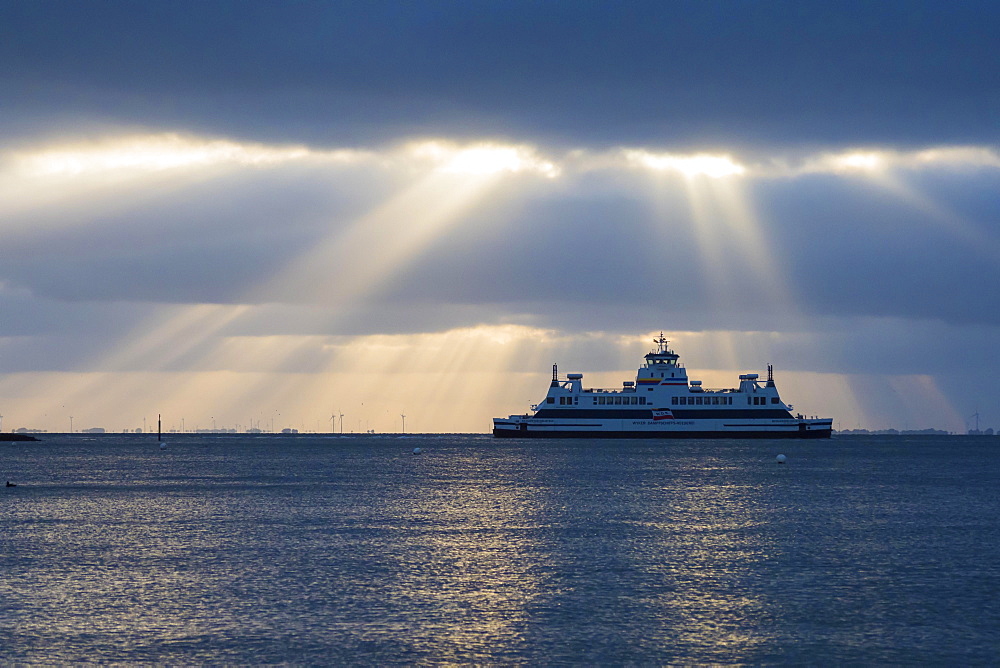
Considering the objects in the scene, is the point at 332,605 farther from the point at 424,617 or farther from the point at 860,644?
the point at 860,644

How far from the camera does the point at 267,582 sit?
42406 mm

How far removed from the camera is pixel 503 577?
43750mm

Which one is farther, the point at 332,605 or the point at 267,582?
the point at 267,582

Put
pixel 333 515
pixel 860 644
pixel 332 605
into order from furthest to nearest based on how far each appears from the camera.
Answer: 1. pixel 333 515
2. pixel 332 605
3. pixel 860 644

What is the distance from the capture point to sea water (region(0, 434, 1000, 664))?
31.7 m

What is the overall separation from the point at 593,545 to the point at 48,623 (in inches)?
1057

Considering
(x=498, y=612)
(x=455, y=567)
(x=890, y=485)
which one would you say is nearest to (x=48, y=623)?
(x=498, y=612)

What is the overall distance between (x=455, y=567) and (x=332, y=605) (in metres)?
9.49

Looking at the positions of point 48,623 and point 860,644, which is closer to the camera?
point 860,644

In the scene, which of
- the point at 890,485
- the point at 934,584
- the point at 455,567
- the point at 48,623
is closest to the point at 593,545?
the point at 455,567

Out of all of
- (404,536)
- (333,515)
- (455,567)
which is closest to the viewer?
(455,567)

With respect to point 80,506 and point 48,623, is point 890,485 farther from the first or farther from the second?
point 48,623

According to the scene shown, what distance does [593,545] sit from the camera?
2136 inches

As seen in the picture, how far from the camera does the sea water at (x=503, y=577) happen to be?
104ft
